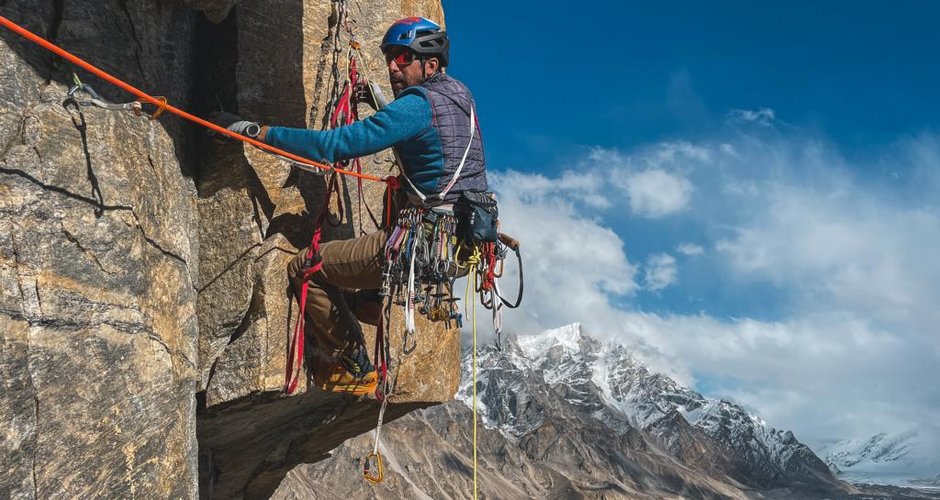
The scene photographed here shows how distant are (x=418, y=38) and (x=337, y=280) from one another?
2.13 metres

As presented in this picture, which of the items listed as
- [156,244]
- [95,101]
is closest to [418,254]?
[156,244]

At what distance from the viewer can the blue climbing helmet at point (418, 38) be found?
20.7ft

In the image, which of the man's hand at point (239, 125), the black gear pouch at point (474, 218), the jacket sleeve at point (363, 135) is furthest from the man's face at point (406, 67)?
the man's hand at point (239, 125)

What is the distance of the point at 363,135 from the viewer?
5.82 m

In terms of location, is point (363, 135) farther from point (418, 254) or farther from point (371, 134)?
point (418, 254)

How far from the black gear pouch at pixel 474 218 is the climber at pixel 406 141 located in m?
0.07

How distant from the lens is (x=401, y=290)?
6.41 m

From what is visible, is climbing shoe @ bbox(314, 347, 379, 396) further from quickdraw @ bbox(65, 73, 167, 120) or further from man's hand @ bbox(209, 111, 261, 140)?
quickdraw @ bbox(65, 73, 167, 120)

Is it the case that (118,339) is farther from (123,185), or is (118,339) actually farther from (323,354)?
(323,354)

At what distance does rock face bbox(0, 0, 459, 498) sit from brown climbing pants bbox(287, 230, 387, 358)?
0.98ft

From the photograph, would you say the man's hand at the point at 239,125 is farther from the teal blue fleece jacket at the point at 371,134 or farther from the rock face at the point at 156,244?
the rock face at the point at 156,244

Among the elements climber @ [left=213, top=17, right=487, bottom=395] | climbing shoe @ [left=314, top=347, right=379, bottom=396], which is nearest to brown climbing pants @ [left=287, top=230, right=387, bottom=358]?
climber @ [left=213, top=17, right=487, bottom=395]

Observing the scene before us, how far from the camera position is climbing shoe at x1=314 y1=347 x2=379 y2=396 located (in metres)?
7.41

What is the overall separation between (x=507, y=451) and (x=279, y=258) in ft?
521
